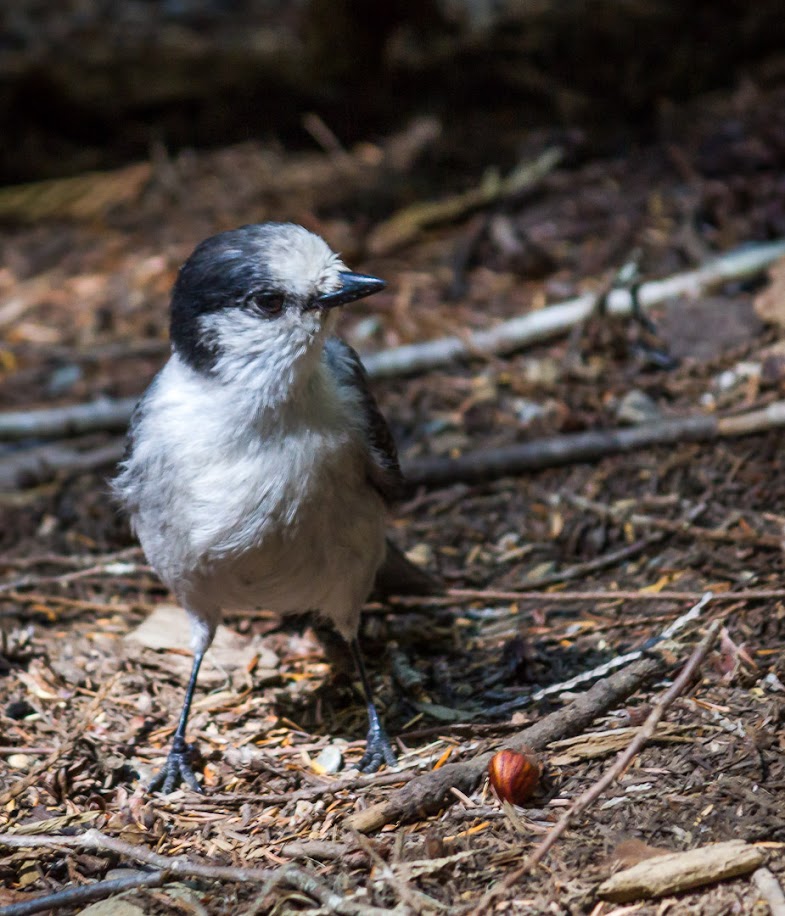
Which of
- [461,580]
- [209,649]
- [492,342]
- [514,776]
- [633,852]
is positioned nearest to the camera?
[633,852]

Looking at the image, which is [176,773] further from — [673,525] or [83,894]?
[673,525]

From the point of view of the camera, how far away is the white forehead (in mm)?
3854

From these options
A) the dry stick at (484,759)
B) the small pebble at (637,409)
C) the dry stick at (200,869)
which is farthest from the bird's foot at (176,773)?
the small pebble at (637,409)

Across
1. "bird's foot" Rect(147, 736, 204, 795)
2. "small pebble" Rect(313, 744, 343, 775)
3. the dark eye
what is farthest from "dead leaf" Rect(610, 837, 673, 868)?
the dark eye

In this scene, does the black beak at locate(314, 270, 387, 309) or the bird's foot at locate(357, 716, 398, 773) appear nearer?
the black beak at locate(314, 270, 387, 309)

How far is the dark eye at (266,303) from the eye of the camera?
388cm

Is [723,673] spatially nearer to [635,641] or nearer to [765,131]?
[635,641]

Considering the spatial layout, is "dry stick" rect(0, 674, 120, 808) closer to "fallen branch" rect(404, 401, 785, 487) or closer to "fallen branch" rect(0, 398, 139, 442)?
"fallen branch" rect(404, 401, 785, 487)

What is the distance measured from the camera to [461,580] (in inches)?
204

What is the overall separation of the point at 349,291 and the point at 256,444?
60 cm

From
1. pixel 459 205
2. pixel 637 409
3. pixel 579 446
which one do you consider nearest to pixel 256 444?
pixel 579 446

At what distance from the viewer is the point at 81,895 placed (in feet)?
11.0

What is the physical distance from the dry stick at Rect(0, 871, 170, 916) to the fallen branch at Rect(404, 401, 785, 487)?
2.60 meters

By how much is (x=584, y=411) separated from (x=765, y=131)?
260cm
